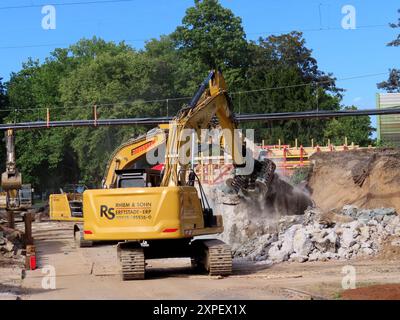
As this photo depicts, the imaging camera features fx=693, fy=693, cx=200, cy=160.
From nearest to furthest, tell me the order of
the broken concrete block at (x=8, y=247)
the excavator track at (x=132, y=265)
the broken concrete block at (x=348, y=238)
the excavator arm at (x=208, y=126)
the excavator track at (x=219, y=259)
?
the excavator track at (x=132, y=265) < the excavator track at (x=219, y=259) < the excavator arm at (x=208, y=126) < the broken concrete block at (x=348, y=238) < the broken concrete block at (x=8, y=247)

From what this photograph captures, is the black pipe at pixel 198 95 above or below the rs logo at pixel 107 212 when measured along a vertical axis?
above

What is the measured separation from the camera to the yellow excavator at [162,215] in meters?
15.7

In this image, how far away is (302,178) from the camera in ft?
108

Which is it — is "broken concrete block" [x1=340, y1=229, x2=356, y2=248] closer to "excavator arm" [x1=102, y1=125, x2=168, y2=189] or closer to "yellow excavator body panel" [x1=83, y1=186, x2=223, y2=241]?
"yellow excavator body panel" [x1=83, y1=186, x2=223, y2=241]

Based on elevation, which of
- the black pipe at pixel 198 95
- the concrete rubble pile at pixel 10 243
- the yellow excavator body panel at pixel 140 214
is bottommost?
the concrete rubble pile at pixel 10 243

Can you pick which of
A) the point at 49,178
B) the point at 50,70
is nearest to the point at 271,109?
the point at 49,178

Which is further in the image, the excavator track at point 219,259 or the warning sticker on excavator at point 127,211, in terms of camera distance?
the excavator track at point 219,259

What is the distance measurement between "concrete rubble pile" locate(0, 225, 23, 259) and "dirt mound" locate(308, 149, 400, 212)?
40.1 ft

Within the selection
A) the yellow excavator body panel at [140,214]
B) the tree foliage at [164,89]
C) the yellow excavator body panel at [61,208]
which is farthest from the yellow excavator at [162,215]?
the tree foliage at [164,89]

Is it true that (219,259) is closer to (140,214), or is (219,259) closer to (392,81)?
(140,214)

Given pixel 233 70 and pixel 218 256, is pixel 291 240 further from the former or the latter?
pixel 233 70

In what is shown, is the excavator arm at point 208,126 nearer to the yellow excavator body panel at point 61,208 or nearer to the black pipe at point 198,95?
the black pipe at point 198,95

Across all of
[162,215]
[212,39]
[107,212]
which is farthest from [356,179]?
[212,39]

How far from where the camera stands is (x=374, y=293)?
1143cm
